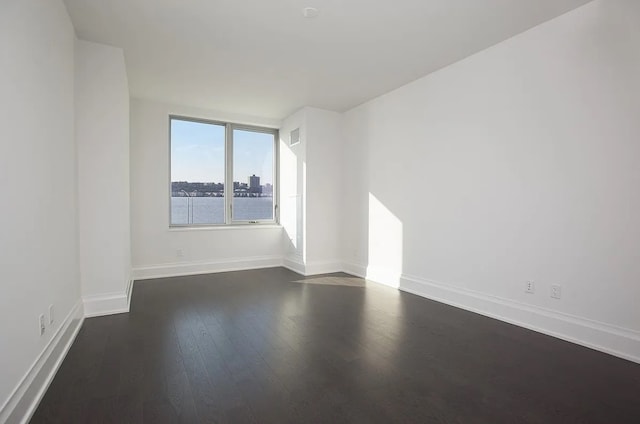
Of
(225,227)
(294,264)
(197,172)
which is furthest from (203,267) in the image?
(197,172)

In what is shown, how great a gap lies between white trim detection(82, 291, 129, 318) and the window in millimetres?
2130

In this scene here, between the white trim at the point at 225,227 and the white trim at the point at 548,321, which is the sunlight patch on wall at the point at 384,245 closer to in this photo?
the white trim at the point at 548,321

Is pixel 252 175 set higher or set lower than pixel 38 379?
higher

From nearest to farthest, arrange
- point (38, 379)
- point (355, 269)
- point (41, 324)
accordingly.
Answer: point (38, 379) → point (41, 324) → point (355, 269)

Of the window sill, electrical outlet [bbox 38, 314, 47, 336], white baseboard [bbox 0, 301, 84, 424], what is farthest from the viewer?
the window sill

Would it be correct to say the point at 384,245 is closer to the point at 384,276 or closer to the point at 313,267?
the point at 384,276

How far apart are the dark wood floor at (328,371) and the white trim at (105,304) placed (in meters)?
0.14

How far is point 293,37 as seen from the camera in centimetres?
318

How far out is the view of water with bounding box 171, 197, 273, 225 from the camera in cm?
548

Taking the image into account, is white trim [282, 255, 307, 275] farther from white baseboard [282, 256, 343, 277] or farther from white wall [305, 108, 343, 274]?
white wall [305, 108, 343, 274]

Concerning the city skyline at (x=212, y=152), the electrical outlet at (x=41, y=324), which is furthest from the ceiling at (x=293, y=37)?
the electrical outlet at (x=41, y=324)

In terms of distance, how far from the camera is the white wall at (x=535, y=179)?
2.49m

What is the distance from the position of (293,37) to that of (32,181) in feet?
7.86

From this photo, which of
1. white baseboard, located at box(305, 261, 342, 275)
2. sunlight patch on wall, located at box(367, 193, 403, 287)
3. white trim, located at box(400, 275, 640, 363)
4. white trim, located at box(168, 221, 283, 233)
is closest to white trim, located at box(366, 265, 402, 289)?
sunlight patch on wall, located at box(367, 193, 403, 287)
